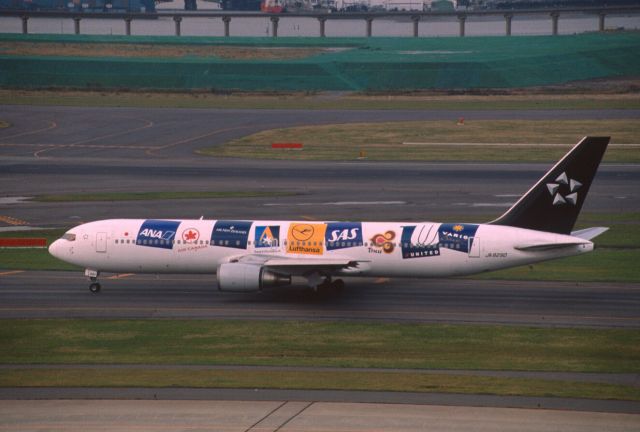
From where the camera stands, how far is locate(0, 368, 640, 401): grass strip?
1414 inches

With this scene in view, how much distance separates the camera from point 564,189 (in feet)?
165

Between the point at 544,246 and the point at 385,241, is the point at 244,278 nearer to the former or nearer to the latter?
the point at 385,241

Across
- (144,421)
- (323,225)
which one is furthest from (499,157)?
(144,421)

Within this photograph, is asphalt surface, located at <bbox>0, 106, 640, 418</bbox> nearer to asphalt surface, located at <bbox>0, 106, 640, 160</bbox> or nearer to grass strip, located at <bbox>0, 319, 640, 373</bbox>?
asphalt surface, located at <bbox>0, 106, 640, 160</bbox>

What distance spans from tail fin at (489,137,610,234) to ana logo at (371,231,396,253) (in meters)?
6.77

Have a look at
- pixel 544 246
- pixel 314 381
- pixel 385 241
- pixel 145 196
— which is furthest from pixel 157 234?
pixel 145 196

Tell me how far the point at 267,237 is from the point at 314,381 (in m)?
16.6

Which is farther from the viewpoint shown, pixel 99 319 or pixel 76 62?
pixel 76 62

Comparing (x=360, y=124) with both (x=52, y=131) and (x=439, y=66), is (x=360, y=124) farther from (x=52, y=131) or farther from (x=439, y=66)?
(x=439, y=66)

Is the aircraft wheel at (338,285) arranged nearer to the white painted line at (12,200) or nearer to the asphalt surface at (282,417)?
the asphalt surface at (282,417)

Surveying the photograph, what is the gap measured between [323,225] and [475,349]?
13780mm

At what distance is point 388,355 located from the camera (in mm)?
41438

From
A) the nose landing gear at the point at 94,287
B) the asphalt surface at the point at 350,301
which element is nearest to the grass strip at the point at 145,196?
the asphalt surface at the point at 350,301

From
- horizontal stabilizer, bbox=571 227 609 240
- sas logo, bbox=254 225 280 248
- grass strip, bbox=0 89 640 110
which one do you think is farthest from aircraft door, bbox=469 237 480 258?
grass strip, bbox=0 89 640 110
